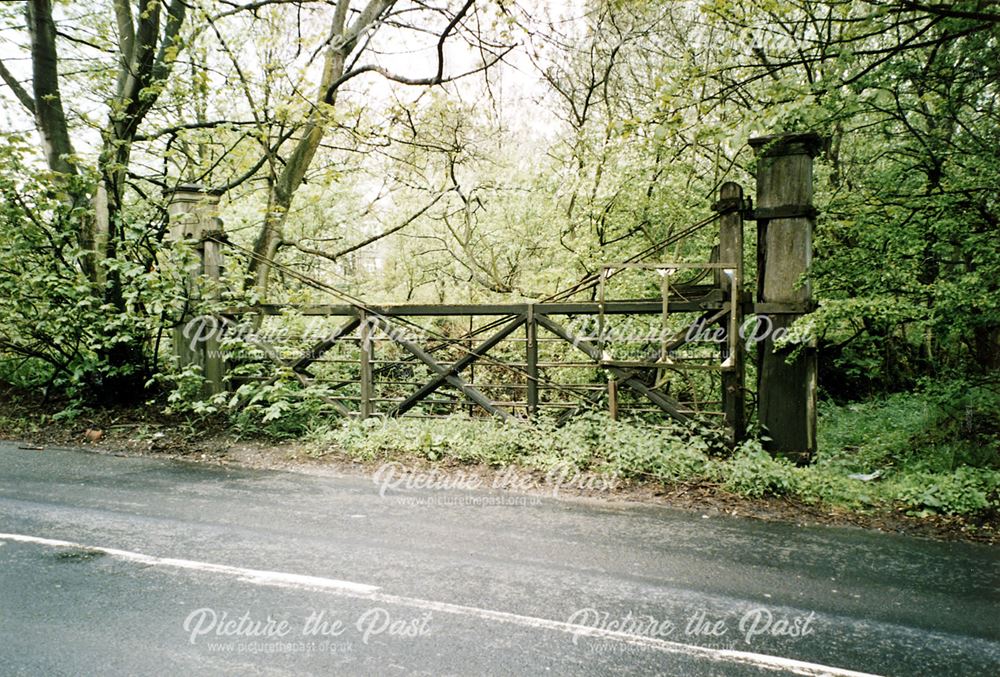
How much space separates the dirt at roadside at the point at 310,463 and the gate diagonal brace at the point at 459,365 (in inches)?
51.0

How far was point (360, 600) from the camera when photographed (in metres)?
3.76

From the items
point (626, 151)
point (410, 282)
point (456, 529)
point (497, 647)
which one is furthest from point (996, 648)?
point (410, 282)

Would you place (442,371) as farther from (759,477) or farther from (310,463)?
(759,477)

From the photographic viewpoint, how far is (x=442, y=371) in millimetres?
8312

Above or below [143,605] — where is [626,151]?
above

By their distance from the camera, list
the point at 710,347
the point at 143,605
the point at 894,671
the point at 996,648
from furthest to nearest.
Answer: the point at 710,347 < the point at 143,605 < the point at 996,648 < the point at 894,671

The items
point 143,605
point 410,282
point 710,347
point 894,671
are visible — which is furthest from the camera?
point 410,282

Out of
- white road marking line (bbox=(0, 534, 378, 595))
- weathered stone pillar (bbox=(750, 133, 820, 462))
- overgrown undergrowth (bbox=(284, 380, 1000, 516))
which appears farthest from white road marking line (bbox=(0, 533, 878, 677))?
weathered stone pillar (bbox=(750, 133, 820, 462))

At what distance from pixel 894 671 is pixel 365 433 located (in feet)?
20.6

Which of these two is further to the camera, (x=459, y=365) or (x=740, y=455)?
(x=459, y=365)

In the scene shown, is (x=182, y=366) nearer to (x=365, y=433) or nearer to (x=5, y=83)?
(x=365, y=433)

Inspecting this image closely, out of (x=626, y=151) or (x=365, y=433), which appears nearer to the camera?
(x=365, y=433)

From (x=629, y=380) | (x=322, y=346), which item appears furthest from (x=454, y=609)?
(x=322, y=346)

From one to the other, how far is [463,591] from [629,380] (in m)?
4.36
